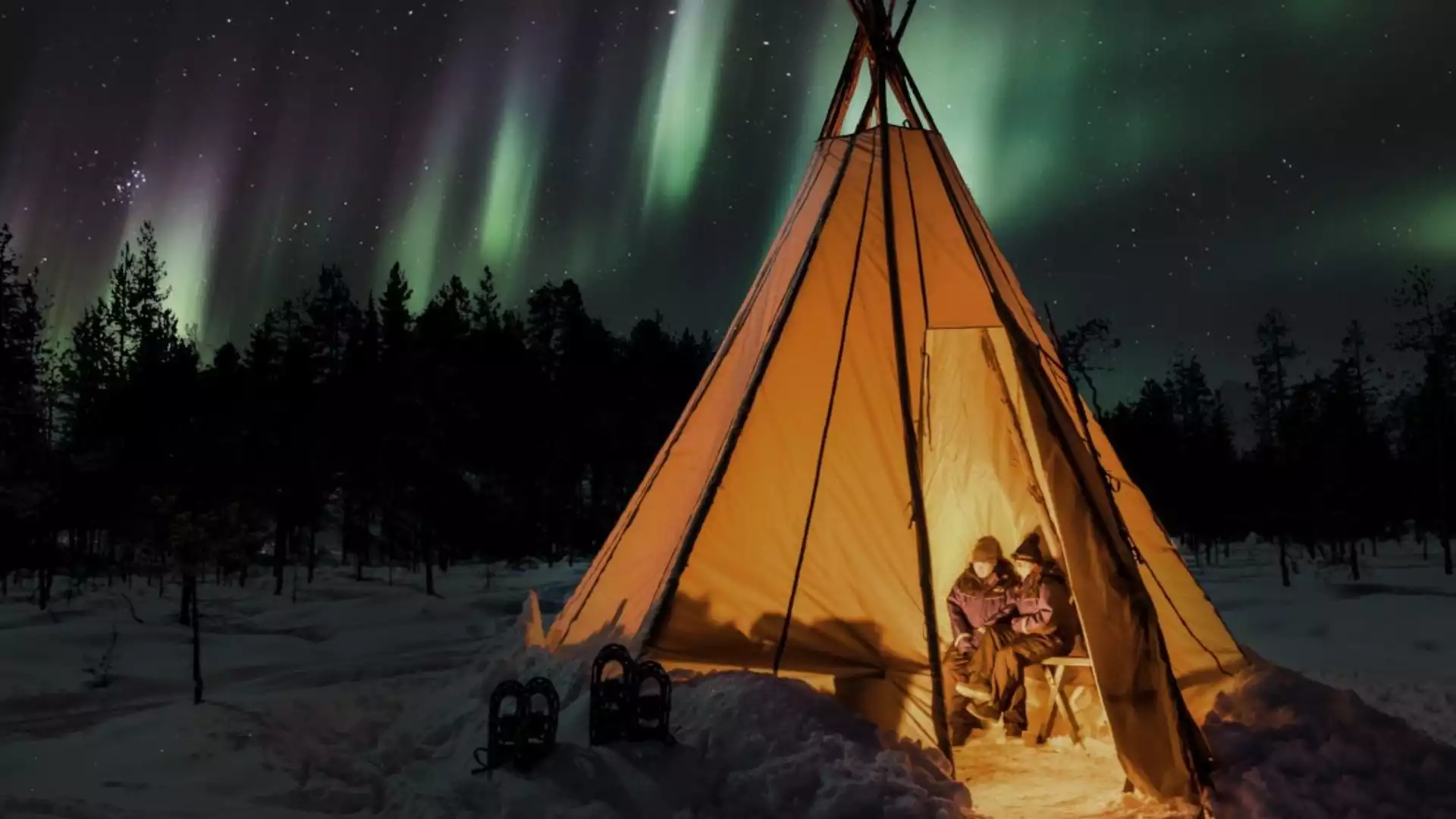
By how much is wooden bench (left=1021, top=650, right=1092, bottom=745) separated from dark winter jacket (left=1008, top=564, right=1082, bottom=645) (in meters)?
0.24

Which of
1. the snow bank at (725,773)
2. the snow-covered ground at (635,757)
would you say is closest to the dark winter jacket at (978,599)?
the snow-covered ground at (635,757)

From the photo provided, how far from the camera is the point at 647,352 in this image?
35.8m

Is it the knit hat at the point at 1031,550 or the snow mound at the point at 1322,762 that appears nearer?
the snow mound at the point at 1322,762

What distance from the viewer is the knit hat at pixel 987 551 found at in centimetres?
785

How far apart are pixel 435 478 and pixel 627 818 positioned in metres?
19.9

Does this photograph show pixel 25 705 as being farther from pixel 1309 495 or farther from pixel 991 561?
pixel 1309 495

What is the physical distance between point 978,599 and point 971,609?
10 cm

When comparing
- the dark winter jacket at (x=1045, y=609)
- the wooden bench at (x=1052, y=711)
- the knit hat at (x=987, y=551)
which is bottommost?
the wooden bench at (x=1052, y=711)

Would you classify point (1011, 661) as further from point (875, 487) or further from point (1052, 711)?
point (875, 487)

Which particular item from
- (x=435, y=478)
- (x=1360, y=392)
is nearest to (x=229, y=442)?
(x=435, y=478)

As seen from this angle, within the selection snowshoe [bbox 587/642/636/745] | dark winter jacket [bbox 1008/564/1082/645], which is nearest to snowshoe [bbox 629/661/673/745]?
snowshoe [bbox 587/642/636/745]

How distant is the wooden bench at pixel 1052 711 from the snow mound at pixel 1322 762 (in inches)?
63.6

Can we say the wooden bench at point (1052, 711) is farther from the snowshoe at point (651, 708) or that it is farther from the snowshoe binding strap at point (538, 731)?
the snowshoe binding strap at point (538, 731)

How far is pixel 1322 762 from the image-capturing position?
15.7 ft
